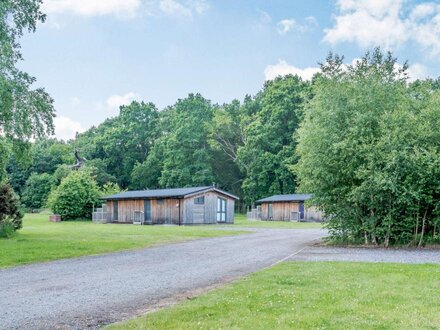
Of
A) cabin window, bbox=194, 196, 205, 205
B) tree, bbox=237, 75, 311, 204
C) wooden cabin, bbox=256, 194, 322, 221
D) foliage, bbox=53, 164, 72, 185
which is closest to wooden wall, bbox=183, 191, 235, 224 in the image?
cabin window, bbox=194, 196, 205, 205

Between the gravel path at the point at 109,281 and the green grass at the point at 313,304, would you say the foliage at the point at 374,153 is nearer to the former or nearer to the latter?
the gravel path at the point at 109,281

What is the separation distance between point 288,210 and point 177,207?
43.5 ft

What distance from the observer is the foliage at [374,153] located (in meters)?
16.2

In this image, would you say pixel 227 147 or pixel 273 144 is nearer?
pixel 273 144

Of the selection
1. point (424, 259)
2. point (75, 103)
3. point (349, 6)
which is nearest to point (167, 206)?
point (75, 103)

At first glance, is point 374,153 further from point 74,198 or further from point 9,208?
point 74,198

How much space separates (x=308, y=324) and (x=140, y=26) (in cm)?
2248

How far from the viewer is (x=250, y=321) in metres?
5.95

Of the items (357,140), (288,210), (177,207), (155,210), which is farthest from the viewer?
(288,210)

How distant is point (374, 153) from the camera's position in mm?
16500

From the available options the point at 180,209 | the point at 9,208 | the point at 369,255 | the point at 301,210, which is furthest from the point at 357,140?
the point at 301,210

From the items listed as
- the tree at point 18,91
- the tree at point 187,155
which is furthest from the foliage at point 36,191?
the tree at point 18,91

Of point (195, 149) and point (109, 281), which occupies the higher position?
point (195, 149)

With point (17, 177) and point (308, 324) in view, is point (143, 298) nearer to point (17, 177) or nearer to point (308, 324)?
point (308, 324)
